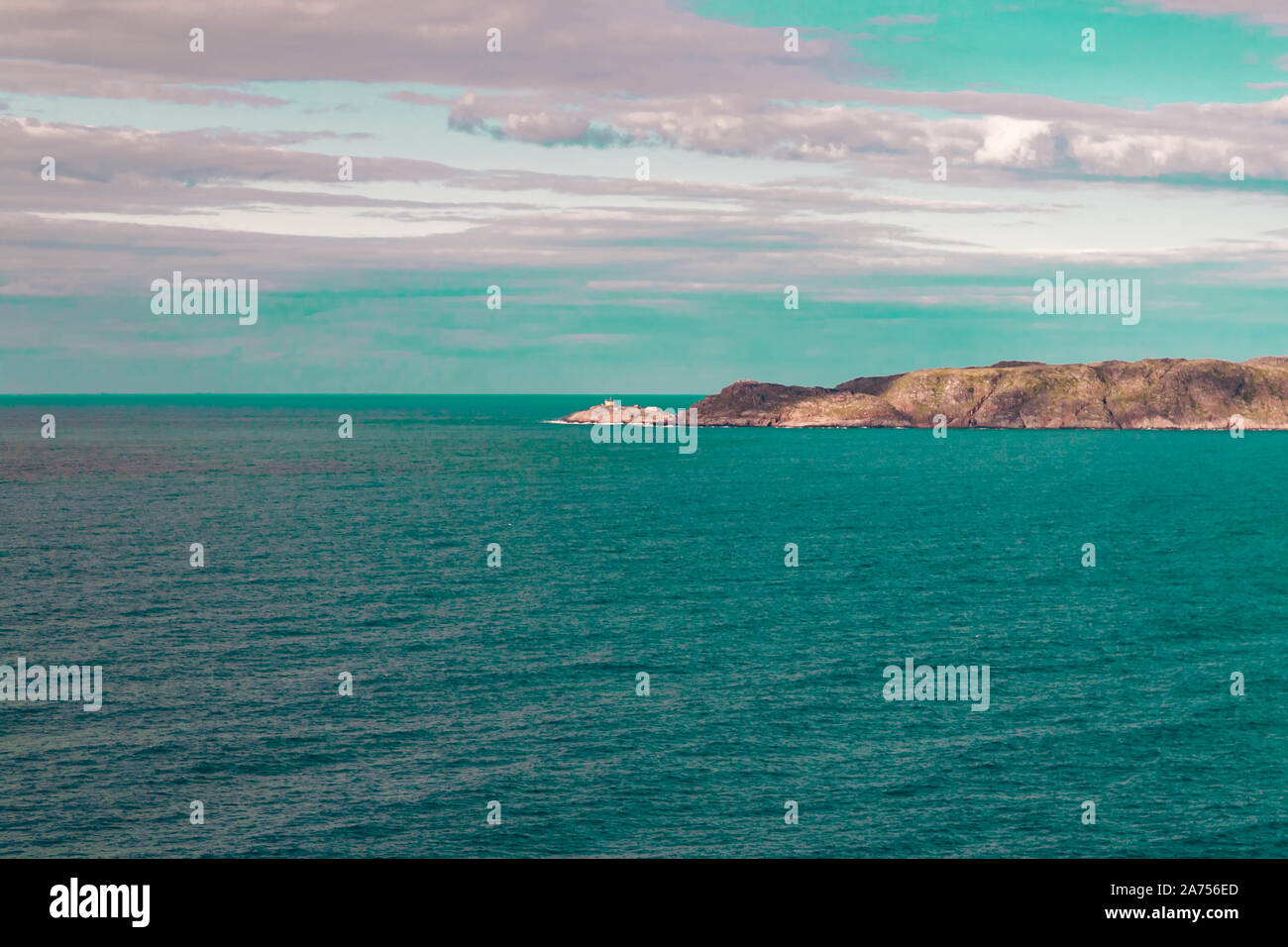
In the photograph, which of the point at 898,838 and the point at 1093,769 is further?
the point at 1093,769

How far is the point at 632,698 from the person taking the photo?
7438cm

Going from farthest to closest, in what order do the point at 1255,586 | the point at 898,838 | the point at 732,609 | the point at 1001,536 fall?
1. the point at 1001,536
2. the point at 1255,586
3. the point at 732,609
4. the point at 898,838

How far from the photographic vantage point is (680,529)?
154500 mm

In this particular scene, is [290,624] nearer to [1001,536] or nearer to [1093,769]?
[1093,769]

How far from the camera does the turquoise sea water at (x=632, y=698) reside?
55.2 m

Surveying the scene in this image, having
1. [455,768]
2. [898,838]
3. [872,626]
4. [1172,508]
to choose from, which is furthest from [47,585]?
[1172,508]

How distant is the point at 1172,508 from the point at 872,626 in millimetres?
106818

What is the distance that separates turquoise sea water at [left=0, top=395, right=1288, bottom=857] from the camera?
181 ft

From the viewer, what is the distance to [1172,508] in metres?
180
